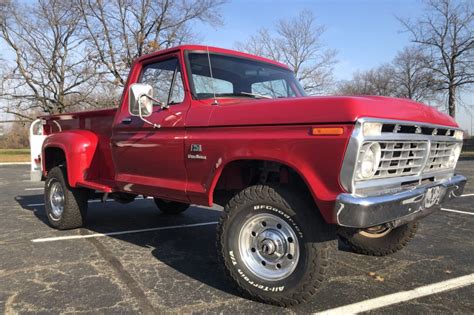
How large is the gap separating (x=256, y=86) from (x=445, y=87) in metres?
35.3

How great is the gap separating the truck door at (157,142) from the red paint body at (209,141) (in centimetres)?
1

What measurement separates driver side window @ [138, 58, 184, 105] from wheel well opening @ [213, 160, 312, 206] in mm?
894

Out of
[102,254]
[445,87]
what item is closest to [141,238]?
[102,254]

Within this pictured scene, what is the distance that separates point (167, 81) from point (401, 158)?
7.95 ft

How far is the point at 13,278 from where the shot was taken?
4004 millimetres

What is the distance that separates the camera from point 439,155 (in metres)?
3.80

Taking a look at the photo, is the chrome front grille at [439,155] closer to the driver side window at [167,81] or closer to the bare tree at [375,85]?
the driver side window at [167,81]

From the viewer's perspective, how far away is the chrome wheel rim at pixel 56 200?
19.8ft

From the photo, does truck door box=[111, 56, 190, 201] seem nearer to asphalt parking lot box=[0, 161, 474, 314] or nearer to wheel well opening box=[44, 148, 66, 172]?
asphalt parking lot box=[0, 161, 474, 314]

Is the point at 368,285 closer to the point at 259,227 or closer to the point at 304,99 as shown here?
the point at 259,227

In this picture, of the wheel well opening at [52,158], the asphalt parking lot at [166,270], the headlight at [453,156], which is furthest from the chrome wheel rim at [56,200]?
the headlight at [453,156]

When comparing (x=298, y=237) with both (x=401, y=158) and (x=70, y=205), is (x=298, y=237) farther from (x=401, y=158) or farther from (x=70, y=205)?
(x=70, y=205)

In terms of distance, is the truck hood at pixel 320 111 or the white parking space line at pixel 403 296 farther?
the white parking space line at pixel 403 296

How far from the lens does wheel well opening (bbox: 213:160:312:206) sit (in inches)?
140
